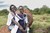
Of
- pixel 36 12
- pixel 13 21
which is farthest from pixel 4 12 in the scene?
pixel 36 12

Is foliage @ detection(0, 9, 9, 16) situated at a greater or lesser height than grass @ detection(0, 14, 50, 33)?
greater

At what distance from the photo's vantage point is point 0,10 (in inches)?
89.8

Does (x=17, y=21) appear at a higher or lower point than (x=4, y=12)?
lower

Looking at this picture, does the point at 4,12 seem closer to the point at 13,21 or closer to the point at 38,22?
the point at 13,21

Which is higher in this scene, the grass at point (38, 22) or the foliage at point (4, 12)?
the foliage at point (4, 12)

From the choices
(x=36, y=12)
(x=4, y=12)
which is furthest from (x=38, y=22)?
(x=4, y=12)

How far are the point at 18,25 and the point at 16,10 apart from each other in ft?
0.63

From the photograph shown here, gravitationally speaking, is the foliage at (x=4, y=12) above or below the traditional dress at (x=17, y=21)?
above

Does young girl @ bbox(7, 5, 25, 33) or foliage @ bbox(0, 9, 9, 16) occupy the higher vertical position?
foliage @ bbox(0, 9, 9, 16)

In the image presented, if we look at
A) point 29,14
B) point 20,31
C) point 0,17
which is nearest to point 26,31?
point 20,31

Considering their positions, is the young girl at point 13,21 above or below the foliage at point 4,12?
below

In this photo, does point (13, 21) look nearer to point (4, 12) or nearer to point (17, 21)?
point (17, 21)

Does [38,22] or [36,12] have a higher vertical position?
[36,12]

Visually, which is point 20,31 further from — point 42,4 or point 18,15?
point 42,4
